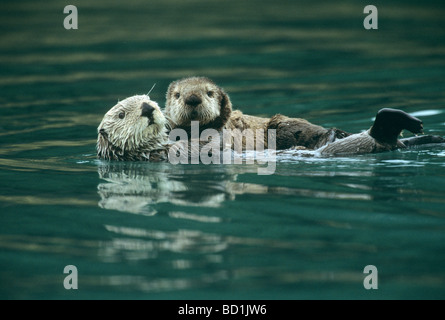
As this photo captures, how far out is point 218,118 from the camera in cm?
625

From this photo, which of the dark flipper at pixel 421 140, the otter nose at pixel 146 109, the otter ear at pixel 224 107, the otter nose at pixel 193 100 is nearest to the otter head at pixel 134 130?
the otter nose at pixel 146 109

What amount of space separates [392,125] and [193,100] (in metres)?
1.81

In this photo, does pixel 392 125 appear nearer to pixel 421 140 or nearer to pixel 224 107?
pixel 421 140

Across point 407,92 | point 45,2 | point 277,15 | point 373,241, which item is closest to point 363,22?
point 277,15

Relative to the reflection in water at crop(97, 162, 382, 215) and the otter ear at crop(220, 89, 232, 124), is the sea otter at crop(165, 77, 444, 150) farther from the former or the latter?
the reflection in water at crop(97, 162, 382, 215)

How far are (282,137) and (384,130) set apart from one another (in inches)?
40.5

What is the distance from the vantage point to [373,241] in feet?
13.2

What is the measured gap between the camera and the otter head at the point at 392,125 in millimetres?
5789

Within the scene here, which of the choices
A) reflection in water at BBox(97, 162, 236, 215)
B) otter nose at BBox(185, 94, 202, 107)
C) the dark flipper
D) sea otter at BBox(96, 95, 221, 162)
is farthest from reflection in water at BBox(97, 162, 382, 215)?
the dark flipper

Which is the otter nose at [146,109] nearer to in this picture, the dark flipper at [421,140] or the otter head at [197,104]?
the otter head at [197,104]

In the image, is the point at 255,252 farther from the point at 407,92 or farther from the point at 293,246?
the point at 407,92

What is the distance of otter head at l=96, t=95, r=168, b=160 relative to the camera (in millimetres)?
6074

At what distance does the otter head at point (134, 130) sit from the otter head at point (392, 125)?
1989mm

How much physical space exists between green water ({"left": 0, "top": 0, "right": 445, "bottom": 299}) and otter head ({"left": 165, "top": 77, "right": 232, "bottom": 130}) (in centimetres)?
45
